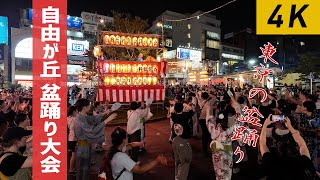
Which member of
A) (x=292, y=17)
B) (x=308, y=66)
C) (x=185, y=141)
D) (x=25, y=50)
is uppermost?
(x=25, y=50)

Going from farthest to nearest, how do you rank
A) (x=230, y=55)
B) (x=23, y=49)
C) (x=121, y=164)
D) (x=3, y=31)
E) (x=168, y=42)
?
(x=230, y=55) < (x=168, y=42) < (x=23, y=49) < (x=3, y=31) < (x=121, y=164)

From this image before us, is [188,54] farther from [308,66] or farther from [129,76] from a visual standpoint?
[129,76]

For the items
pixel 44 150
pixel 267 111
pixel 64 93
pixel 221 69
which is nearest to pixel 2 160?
pixel 44 150

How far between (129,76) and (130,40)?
223cm

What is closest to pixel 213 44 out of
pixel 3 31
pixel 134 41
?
pixel 3 31

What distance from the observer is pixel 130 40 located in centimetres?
1778

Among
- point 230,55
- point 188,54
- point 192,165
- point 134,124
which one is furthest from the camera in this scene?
point 230,55

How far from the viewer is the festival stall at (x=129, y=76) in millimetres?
16875

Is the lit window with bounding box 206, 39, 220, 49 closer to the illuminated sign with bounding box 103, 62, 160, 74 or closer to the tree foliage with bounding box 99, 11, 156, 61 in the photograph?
the tree foliage with bounding box 99, 11, 156, 61

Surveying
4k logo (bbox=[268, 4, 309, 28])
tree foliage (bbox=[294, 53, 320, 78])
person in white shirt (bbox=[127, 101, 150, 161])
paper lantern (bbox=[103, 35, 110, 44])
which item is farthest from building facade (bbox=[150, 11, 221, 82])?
4k logo (bbox=[268, 4, 309, 28])

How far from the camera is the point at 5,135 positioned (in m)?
3.68

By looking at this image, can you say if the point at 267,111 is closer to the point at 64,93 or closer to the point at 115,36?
the point at 64,93

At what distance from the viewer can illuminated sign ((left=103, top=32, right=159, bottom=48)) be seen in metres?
17.4

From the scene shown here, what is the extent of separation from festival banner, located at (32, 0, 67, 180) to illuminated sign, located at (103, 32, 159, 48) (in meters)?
13.5
